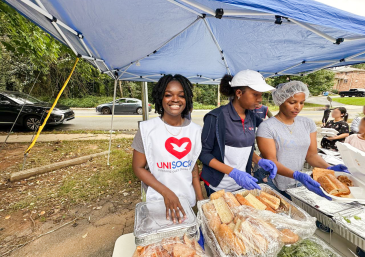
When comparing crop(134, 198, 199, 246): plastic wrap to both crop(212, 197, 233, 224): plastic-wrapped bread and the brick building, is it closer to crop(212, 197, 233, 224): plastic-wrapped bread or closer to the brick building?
crop(212, 197, 233, 224): plastic-wrapped bread

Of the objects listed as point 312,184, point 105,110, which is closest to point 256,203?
point 312,184

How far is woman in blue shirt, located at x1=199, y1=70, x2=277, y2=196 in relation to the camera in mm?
1491

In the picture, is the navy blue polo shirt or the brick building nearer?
the navy blue polo shirt

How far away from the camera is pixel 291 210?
115cm

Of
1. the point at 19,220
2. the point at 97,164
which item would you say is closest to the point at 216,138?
the point at 19,220

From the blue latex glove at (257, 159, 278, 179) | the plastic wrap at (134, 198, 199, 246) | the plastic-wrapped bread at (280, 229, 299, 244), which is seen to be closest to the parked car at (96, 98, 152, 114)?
the blue latex glove at (257, 159, 278, 179)

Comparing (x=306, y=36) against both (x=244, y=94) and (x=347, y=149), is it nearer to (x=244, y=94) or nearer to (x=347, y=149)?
(x=244, y=94)

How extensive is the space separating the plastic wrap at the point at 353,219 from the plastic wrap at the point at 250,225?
23cm

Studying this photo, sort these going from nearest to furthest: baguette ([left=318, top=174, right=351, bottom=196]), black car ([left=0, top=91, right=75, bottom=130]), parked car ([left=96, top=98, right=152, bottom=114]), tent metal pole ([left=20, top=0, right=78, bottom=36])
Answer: baguette ([left=318, top=174, right=351, bottom=196]) → tent metal pole ([left=20, top=0, right=78, bottom=36]) → black car ([left=0, top=91, right=75, bottom=130]) → parked car ([left=96, top=98, right=152, bottom=114])

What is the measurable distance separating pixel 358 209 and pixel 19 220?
4.34 m

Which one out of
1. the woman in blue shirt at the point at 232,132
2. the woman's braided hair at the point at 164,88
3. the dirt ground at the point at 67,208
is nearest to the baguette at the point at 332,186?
the woman in blue shirt at the point at 232,132

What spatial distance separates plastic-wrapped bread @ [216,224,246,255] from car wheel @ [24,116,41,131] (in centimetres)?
1003

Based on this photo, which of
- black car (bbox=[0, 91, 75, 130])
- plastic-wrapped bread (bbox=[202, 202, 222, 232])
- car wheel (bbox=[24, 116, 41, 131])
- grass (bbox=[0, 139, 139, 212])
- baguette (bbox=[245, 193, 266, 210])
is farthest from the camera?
car wheel (bbox=[24, 116, 41, 131])

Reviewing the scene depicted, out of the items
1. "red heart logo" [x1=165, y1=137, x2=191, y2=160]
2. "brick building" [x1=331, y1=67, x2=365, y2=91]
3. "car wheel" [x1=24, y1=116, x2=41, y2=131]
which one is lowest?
"car wheel" [x1=24, y1=116, x2=41, y2=131]
